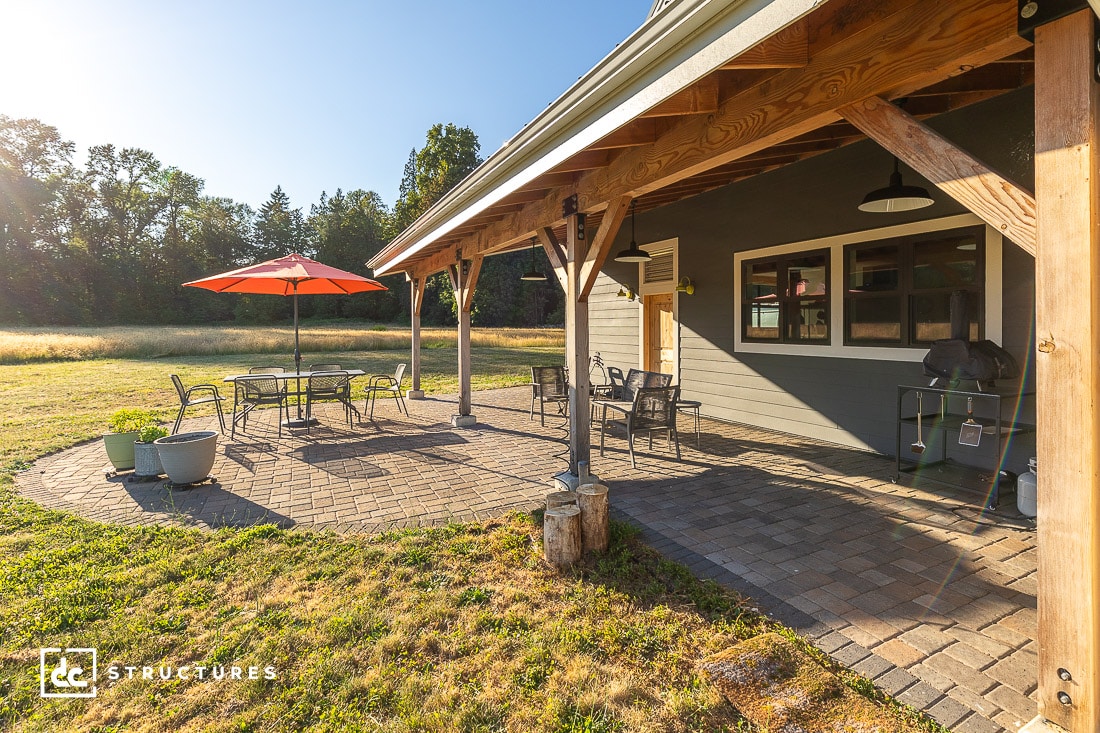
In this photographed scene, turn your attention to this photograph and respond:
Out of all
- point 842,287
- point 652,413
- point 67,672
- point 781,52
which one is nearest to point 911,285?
point 842,287

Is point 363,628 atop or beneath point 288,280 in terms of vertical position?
beneath

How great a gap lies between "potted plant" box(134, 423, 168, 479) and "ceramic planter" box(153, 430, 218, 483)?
0.19 m

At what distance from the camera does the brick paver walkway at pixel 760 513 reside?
A: 2236 mm

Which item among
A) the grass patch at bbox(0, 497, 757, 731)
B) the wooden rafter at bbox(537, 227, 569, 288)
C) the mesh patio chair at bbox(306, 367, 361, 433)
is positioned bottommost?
the grass patch at bbox(0, 497, 757, 731)

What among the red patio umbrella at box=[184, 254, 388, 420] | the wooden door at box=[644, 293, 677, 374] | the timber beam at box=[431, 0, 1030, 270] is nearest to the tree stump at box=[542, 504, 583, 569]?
the timber beam at box=[431, 0, 1030, 270]

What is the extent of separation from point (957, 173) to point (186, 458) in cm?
591

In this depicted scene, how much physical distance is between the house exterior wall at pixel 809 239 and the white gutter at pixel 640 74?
3689 millimetres

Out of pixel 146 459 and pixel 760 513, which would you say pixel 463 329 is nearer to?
pixel 146 459

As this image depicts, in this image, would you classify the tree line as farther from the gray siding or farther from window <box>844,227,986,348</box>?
window <box>844,227,986,348</box>

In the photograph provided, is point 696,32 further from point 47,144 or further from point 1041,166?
point 47,144

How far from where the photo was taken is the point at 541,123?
3.37 metres

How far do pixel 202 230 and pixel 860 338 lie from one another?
51270mm

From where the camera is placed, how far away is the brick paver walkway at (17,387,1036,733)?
88.0 inches
